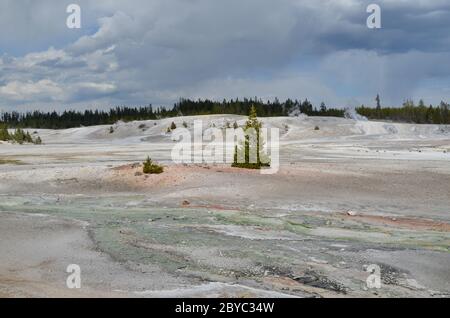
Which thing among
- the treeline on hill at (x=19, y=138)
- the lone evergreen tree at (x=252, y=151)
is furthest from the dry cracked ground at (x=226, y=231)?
the treeline on hill at (x=19, y=138)

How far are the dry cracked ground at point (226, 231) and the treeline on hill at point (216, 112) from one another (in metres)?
98.8

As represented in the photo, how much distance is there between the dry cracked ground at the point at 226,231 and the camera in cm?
1009

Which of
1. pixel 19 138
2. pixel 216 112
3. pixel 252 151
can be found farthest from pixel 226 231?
pixel 216 112

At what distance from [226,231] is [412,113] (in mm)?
126474

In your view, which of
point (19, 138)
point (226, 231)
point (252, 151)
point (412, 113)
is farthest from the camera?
point (412, 113)

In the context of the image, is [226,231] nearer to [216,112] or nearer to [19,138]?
[19,138]

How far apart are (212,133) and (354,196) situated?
171ft

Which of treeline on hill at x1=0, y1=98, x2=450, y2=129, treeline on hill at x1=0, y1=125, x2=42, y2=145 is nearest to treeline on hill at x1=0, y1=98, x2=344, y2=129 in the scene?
treeline on hill at x1=0, y1=98, x2=450, y2=129

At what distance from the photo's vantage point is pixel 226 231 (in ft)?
50.0

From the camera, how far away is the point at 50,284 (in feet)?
32.2

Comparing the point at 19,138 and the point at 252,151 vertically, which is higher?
the point at 252,151

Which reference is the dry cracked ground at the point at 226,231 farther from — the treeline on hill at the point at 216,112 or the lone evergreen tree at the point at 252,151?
the treeline on hill at the point at 216,112
